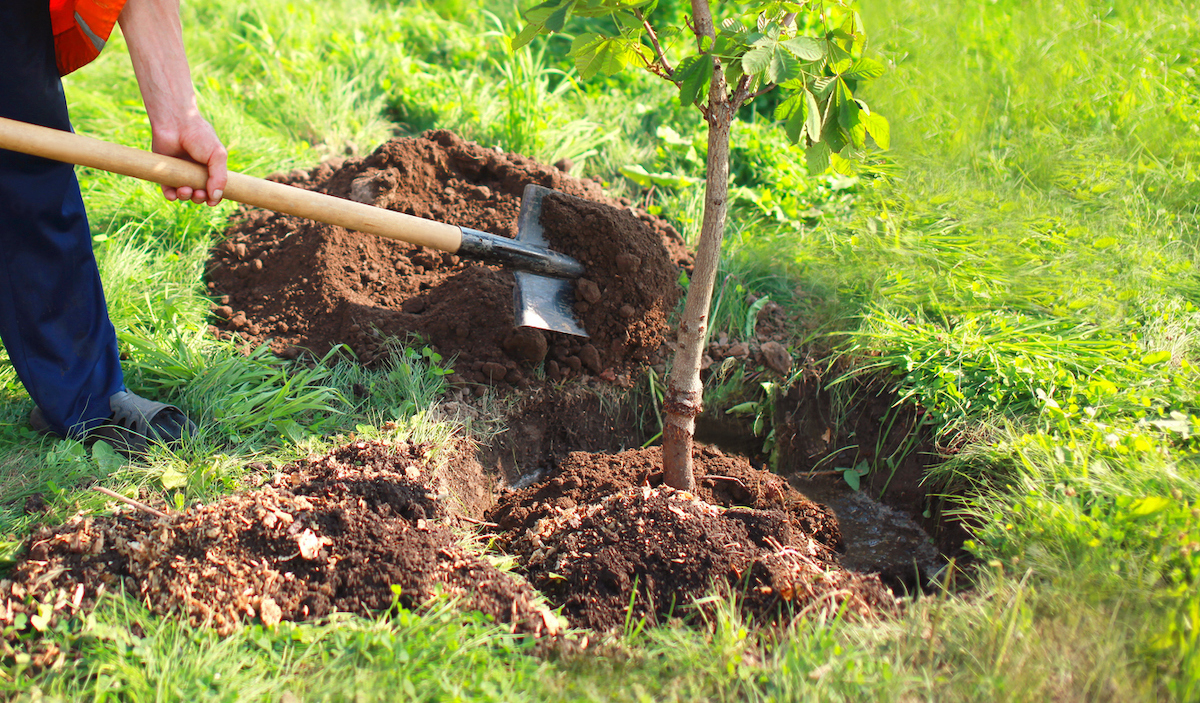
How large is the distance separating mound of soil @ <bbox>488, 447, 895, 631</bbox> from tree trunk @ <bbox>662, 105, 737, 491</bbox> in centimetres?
13

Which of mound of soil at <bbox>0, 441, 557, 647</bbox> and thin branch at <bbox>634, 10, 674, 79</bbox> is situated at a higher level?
thin branch at <bbox>634, 10, 674, 79</bbox>

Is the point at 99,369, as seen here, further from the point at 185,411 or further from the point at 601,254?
the point at 601,254

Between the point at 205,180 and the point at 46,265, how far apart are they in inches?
23.9

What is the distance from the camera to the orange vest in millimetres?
1983

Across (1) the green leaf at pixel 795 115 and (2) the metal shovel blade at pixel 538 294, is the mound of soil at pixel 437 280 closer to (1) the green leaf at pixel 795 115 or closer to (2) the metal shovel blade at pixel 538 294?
(2) the metal shovel blade at pixel 538 294

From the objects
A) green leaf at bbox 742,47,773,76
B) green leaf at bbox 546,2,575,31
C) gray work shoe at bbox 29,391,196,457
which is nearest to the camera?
green leaf at bbox 742,47,773,76

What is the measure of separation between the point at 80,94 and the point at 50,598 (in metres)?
3.41

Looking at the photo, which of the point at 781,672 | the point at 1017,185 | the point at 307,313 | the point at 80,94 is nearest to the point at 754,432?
the point at 781,672

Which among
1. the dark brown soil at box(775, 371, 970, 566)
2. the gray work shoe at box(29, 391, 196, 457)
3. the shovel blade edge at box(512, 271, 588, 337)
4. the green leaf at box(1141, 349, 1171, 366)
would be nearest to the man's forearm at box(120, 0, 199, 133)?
the gray work shoe at box(29, 391, 196, 457)

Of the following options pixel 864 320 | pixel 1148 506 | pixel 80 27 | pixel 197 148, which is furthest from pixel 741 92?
pixel 80 27

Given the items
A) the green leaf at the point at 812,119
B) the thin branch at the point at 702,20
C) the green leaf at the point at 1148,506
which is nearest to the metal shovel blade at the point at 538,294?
the thin branch at the point at 702,20

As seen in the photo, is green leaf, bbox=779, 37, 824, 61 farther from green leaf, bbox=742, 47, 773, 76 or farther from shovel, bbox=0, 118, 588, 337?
shovel, bbox=0, 118, 588, 337

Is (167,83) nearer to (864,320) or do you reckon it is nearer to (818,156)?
(818,156)

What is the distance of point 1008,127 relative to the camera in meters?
4.12
